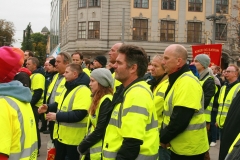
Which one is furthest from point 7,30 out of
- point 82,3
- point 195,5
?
point 195,5

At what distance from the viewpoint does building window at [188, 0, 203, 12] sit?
41.6 metres

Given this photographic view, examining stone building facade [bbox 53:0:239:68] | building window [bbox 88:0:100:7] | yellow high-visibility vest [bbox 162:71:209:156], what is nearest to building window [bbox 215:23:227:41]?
stone building facade [bbox 53:0:239:68]

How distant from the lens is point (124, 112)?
3.53 meters

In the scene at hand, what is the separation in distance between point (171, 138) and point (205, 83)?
3.00 m

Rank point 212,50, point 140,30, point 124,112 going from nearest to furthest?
1. point 124,112
2. point 212,50
3. point 140,30

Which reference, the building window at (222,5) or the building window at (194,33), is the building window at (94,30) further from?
the building window at (222,5)

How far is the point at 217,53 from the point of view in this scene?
12602 millimetres

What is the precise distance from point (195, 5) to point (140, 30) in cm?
719

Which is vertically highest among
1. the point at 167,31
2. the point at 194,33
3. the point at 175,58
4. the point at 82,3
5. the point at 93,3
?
the point at 82,3

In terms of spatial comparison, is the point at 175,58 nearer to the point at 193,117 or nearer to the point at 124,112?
the point at 193,117

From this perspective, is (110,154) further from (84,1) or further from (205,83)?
(84,1)

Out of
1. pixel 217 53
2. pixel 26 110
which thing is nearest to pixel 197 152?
pixel 26 110

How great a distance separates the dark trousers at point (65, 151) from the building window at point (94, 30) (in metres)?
34.4

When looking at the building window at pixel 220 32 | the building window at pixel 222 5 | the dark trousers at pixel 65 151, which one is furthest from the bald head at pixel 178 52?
the building window at pixel 222 5
